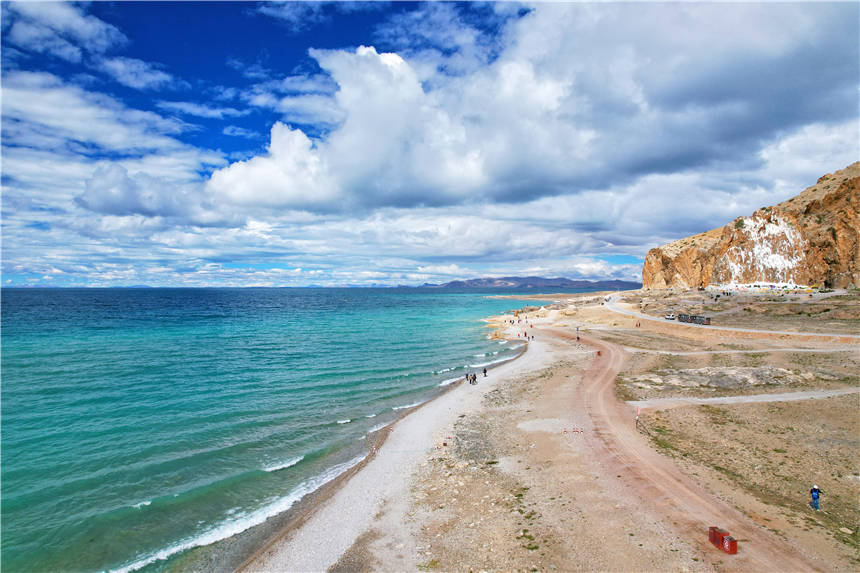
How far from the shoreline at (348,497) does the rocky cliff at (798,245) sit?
79.6m

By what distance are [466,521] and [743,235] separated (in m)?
104

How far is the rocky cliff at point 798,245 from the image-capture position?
Answer: 65812mm

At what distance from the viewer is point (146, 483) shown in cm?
1784

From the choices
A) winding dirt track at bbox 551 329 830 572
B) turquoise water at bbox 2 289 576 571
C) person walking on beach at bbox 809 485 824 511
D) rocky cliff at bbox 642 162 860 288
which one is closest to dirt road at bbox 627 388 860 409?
winding dirt track at bbox 551 329 830 572

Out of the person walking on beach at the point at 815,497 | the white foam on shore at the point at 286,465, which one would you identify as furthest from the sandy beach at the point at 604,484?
the white foam on shore at the point at 286,465

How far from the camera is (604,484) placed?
1569 cm

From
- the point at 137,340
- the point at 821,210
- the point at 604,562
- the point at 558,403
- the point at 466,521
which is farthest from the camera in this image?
the point at 821,210

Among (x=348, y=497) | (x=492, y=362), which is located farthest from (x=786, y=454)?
(x=492, y=362)

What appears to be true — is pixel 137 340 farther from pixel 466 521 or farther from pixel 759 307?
pixel 759 307

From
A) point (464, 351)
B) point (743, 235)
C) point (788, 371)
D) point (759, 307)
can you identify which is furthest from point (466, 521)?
point (743, 235)

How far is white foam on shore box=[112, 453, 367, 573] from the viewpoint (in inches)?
524

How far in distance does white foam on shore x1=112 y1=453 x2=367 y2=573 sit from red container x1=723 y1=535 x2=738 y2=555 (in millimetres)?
15424

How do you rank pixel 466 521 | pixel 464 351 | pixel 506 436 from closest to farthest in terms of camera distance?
pixel 466 521, pixel 506 436, pixel 464 351

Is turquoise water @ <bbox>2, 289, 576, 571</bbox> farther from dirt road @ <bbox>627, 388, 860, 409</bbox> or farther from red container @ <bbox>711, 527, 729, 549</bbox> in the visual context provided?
dirt road @ <bbox>627, 388, 860, 409</bbox>
